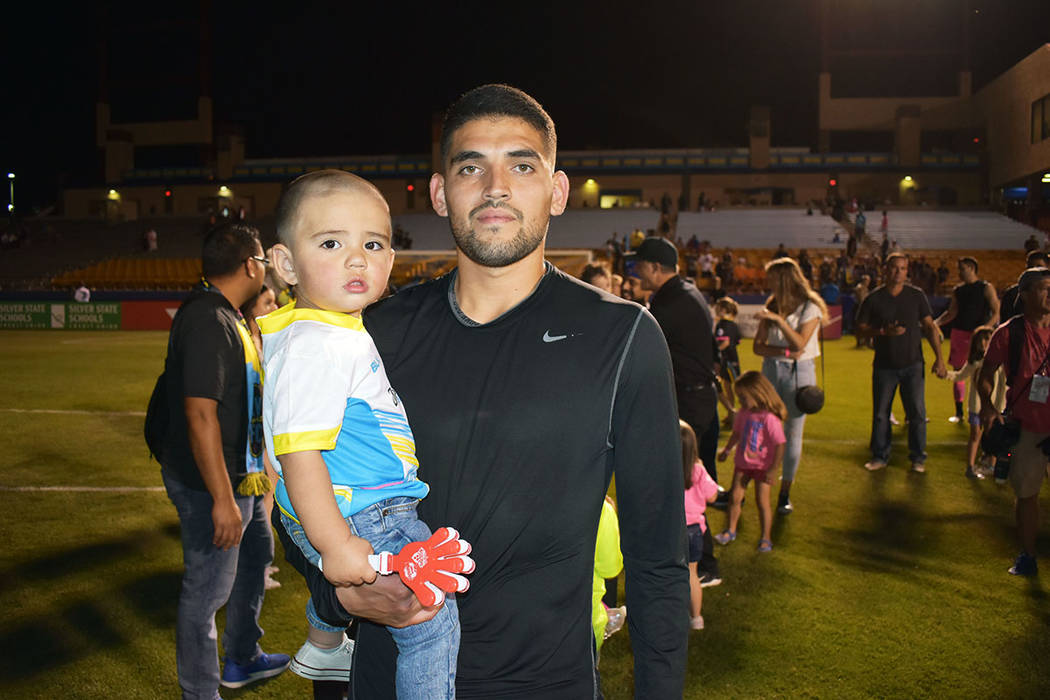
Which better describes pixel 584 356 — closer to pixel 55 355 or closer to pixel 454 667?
pixel 454 667

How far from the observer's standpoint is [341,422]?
2.03 meters

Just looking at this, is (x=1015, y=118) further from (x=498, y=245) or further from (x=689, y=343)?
(x=498, y=245)

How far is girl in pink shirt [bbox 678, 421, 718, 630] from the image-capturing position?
494 cm

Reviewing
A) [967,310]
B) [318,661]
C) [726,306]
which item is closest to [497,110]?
[318,661]

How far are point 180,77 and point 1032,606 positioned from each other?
75.0 meters

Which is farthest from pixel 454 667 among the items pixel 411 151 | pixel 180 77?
pixel 180 77

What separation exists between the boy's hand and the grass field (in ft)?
9.77

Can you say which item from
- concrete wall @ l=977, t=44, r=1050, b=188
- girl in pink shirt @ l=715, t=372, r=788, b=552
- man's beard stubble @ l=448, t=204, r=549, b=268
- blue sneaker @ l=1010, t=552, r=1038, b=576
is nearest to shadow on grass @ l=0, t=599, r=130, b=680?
man's beard stubble @ l=448, t=204, r=549, b=268

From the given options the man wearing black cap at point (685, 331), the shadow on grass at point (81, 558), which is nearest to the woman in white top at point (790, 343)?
the man wearing black cap at point (685, 331)

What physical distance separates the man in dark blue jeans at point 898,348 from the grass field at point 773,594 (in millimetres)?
385

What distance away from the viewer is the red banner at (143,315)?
28672 millimetres

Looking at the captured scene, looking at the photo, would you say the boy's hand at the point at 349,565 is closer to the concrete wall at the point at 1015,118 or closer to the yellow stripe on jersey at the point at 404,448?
the yellow stripe on jersey at the point at 404,448

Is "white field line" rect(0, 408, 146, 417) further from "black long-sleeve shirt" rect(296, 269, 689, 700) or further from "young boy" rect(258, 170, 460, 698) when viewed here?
"black long-sleeve shirt" rect(296, 269, 689, 700)

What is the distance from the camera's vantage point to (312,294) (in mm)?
2248
